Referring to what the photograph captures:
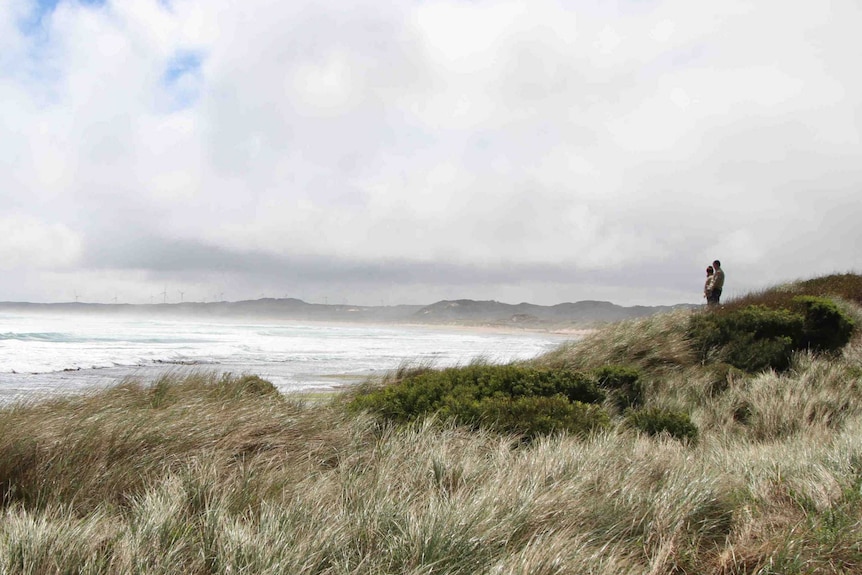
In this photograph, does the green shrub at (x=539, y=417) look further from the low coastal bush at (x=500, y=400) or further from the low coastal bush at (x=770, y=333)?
the low coastal bush at (x=770, y=333)

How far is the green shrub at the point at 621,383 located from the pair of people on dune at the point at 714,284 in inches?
438

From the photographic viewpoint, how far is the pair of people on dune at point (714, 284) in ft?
65.4

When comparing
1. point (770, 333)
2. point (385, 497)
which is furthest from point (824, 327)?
point (385, 497)

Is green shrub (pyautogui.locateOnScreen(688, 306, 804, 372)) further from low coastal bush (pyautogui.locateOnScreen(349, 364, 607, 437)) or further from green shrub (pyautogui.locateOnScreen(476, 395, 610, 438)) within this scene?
green shrub (pyautogui.locateOnScreen(476, 395, 610, 438))

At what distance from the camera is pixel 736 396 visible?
9180mm

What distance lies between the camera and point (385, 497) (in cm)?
362

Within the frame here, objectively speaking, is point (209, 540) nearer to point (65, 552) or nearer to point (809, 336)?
point (65, 552)

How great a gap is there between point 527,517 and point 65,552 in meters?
2.29

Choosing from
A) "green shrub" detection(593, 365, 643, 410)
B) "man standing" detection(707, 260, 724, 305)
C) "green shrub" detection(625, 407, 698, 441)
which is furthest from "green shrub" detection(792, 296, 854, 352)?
"green shrub" detection(625, 407, 698, 441)

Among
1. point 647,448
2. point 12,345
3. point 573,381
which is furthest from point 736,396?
point 12,345

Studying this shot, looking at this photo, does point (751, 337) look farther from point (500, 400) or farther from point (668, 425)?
point (500, 400)

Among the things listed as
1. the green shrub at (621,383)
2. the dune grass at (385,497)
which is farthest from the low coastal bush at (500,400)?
the green shrub at (621,383)

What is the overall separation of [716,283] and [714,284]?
13 centimetres

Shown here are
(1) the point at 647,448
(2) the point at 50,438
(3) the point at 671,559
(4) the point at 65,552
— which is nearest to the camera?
(4) the point at 65,552
